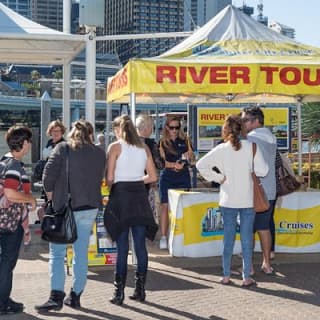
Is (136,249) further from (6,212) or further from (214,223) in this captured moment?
(214,223)

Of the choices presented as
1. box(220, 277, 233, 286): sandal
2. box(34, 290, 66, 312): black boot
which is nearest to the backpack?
box(34, 290, 66, 312): black boot

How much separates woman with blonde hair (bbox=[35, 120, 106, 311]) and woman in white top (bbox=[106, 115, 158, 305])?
17 centimetres

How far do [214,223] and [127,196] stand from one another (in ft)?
7.52

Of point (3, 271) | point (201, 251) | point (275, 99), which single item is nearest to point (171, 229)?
point (201, 251)

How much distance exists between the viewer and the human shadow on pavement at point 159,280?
643cm

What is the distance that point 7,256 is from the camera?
17.7 feet

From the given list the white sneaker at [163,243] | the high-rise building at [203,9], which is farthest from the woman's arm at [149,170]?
the high-rise building at [203,9]

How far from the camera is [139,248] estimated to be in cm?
578

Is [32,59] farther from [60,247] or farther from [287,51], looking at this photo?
[60,247]

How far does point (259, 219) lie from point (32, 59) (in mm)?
6310

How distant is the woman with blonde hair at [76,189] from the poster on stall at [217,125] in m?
6.31

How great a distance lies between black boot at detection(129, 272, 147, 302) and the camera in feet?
19.1

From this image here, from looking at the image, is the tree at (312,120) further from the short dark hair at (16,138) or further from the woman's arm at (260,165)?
the short dark hair at (16,138)

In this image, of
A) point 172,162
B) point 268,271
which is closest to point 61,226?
point 268,271
